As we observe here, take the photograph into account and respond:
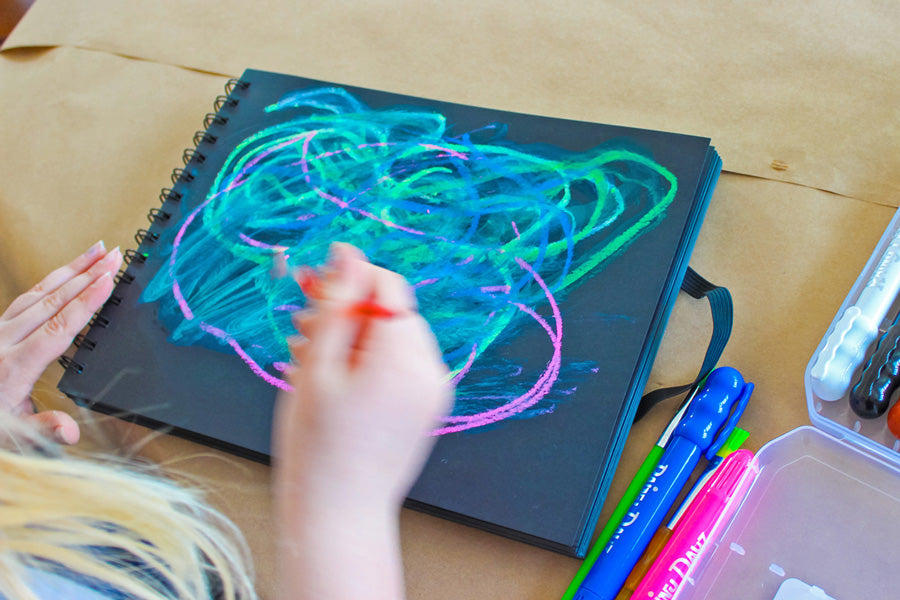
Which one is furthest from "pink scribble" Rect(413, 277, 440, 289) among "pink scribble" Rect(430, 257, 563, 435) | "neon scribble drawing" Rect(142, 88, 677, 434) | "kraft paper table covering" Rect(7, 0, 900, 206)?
"kraft paper table covering" Rect(7, 0, 900, 206)

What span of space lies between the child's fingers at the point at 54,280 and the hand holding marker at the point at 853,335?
604mm

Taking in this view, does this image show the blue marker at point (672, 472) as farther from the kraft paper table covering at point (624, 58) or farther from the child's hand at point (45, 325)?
the child's hand at point (45, 325)

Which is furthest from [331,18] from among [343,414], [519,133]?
[343,414]

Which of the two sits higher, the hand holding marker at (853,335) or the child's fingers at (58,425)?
the hand holding marker at (853,335)

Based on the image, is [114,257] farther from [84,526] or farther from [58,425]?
[84,526]

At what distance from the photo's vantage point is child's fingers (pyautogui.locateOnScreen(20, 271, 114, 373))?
573 millimetres

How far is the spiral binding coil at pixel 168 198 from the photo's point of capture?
579mm

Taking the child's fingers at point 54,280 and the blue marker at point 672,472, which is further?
the child's fingers at point 54,280

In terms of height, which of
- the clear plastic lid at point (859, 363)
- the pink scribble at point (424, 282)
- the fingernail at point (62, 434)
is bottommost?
the fingernail at point (62, 434)

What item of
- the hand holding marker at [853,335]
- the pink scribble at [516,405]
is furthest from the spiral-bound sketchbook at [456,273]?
the hand holding marker at [853,335]

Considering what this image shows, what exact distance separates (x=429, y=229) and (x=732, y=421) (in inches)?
10.6

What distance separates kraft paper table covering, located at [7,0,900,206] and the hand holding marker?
102 millimetres

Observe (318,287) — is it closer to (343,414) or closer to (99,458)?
(343,414)

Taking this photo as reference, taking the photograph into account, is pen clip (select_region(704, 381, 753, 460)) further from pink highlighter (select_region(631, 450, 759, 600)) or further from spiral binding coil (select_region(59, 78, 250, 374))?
spiral binding coil (select_region(59, 78, 250, 374))
